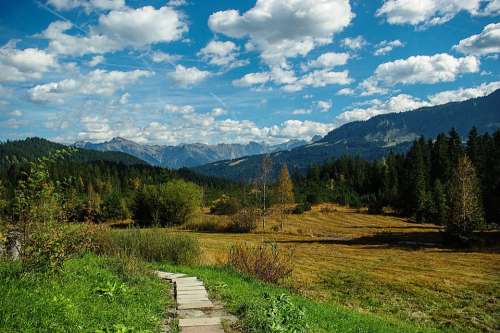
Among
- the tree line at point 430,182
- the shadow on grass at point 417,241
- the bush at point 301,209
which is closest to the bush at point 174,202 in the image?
the bush at point 301,209

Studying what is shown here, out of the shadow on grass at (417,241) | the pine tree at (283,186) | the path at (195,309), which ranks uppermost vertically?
the pine tree at (283,186)

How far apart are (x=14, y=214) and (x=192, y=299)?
417 cm

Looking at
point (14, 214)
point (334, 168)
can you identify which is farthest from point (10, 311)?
point (334, 168)

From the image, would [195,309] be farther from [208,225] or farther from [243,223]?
[208,225]

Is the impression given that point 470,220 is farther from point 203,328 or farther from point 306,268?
point 203,328

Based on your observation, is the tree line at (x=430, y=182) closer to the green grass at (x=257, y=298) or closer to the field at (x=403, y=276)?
the field at (x=403, y=276)

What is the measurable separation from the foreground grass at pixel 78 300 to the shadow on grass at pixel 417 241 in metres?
35.6

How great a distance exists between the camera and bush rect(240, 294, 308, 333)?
269 inches

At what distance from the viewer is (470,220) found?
3762 centimetres

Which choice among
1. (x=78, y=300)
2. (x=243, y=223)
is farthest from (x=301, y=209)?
(x=78, y=300)

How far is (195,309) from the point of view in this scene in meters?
8.62

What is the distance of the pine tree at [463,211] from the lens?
123 feet

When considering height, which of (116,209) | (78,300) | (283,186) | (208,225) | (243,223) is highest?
(283,186)

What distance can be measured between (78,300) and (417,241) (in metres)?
43.0
